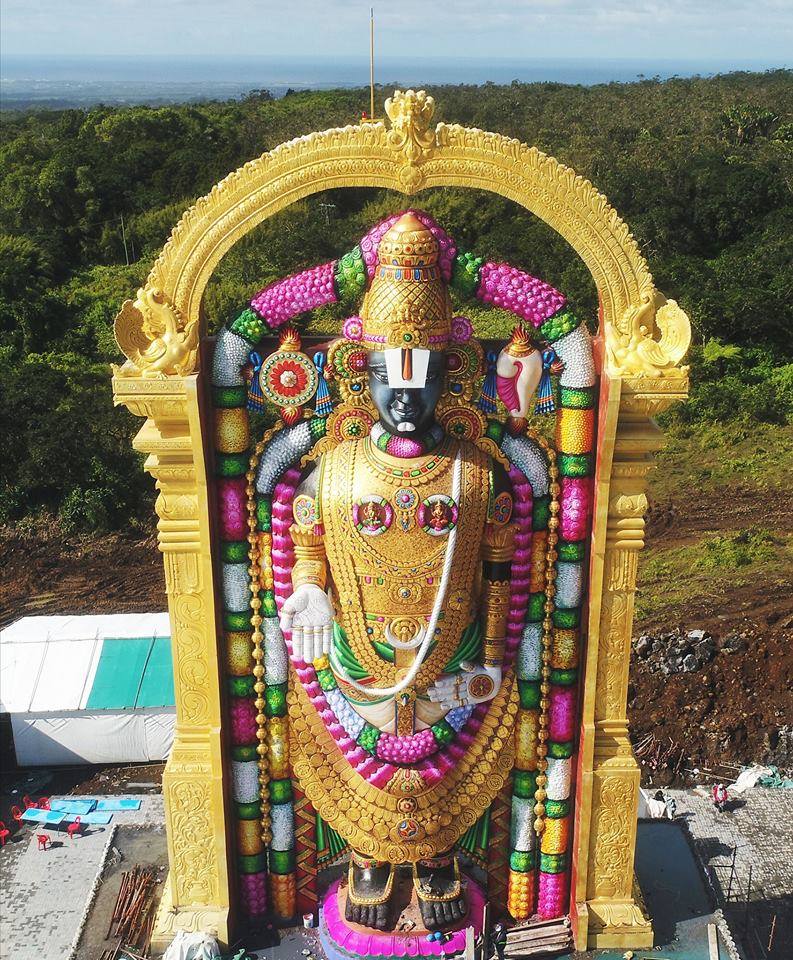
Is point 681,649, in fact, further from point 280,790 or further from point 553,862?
point 280,790

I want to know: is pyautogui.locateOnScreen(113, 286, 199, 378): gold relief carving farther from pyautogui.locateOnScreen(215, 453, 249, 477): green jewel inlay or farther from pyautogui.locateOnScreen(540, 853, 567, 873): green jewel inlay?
pyautogui.locateOnScreen(540, 853, 567, 873): green jewel inlay

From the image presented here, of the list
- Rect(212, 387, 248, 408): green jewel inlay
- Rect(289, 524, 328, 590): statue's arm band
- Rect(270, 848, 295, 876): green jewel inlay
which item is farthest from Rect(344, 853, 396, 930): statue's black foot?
Rect(212, 387, 248, 408): green jewel inlay

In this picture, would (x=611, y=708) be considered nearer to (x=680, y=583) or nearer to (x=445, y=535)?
(x=445, y=535)

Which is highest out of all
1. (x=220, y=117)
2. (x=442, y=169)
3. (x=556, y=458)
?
(x=220, y=117)

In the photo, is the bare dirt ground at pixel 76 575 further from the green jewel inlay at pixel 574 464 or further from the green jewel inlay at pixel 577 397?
the green jewel inlay at pixel 577 397

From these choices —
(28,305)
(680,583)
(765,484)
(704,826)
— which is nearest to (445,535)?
(704,826)

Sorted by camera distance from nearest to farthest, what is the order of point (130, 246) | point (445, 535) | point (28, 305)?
point (445, 535) < point (28, 305) < point (130, 246)
